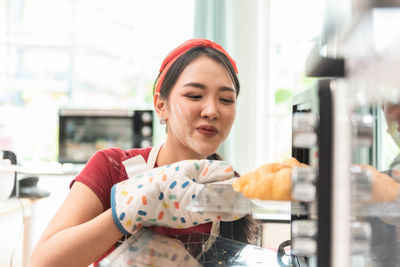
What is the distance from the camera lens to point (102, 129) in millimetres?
2736

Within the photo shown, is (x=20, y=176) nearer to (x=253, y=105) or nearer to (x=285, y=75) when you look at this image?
(x=253, y=105)

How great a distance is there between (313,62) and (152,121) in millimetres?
2351

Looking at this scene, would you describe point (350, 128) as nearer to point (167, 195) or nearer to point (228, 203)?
point (228, 203)

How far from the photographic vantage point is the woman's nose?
0.98m

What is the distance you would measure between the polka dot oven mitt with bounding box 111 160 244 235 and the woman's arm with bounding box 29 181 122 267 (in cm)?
9

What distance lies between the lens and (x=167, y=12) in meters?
3.13

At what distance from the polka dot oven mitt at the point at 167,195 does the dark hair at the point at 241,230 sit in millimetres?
315

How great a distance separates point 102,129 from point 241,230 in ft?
6.26

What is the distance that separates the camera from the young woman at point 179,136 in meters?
0.87

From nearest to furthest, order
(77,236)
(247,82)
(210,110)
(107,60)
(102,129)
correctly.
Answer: (77,236), (210,110), (102,129), (247,82), (107,60)

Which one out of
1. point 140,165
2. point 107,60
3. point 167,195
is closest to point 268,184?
point 167,195

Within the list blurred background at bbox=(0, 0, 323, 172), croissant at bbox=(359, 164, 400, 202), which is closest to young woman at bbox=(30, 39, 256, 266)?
croissant at bbox=(359, 164, 400, 202)

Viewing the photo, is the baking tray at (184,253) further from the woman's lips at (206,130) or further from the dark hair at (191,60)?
the dark hair at (191,60)

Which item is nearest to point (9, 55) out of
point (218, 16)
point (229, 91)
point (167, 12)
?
point (167, 12)
